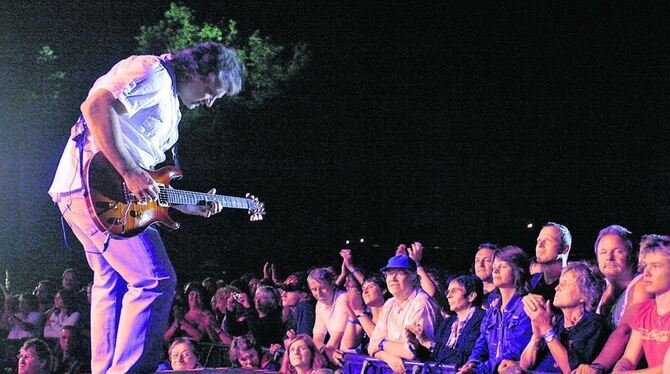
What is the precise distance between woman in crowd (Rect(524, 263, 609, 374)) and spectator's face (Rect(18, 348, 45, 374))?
440 cm

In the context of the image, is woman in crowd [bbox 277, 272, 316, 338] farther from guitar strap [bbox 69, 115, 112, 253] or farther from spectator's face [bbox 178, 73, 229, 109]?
guitar strap [bbox 69, 115, 112, 253]

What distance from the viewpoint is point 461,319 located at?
5.44 meters

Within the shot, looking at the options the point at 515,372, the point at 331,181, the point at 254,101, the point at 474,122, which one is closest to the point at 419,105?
the point at 474,122

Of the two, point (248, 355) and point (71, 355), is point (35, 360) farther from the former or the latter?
point (248, 355)

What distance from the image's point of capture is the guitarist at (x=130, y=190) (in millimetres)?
3746

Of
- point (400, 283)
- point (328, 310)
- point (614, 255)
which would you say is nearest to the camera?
point (614, 255)

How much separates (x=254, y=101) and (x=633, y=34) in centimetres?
1049

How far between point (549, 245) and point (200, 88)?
2.80 metres

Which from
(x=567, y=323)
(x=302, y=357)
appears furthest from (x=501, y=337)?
(x=302, y=357)

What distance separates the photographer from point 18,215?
1764cm

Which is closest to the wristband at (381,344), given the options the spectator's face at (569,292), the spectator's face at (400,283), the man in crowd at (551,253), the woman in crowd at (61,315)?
the spectator's face at (400,283)

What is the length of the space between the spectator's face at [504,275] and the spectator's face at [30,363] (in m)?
4.22

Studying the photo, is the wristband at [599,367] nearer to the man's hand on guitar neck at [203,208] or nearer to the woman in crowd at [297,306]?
the man's hand on guitar neck at [203,208]

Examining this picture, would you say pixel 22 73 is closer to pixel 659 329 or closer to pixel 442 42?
pixel 442 42
